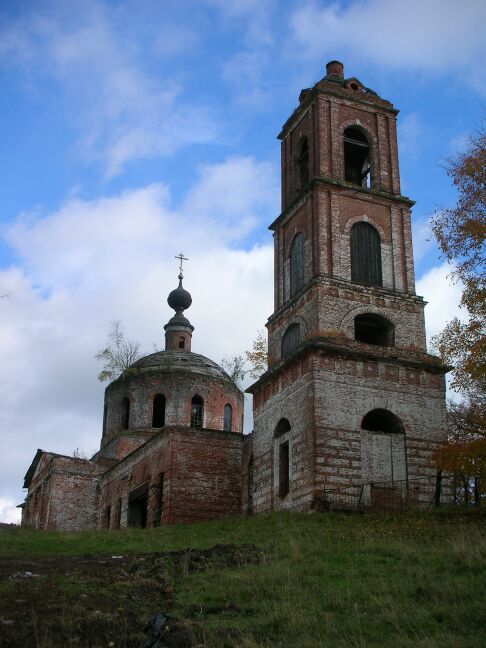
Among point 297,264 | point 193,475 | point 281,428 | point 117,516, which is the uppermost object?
point 297,264

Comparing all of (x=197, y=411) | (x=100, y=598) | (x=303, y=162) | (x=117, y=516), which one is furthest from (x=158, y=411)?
(x=100, y=598)

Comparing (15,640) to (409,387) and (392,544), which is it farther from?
(409,387)

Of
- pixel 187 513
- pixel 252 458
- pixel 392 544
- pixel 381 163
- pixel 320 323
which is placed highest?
pixel 381 163

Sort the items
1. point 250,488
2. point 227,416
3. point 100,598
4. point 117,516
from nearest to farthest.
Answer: point 100,598 → point 250,488 → point 117,516 → point 227,416

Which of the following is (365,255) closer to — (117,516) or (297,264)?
(297,264)

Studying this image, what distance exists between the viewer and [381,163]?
29.6 meters

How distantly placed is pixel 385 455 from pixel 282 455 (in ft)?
11.0

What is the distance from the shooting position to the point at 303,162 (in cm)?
3078

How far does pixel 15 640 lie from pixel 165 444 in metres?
19.8

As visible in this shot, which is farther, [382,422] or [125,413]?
[125,413]

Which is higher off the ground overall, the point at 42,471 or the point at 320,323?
the point at 320,323

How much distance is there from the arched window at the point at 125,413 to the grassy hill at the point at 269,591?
1902cm

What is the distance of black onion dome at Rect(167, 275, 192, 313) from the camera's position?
43.3m

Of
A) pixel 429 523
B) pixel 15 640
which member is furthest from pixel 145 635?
pixel 429 523
